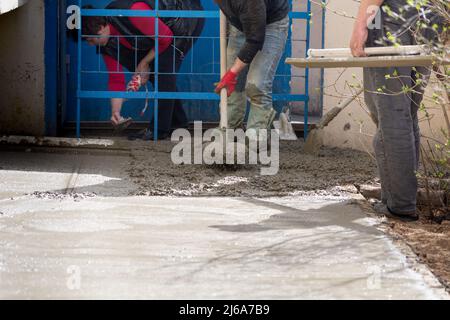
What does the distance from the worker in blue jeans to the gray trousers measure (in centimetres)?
174

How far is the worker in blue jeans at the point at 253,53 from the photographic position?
7.05 meters

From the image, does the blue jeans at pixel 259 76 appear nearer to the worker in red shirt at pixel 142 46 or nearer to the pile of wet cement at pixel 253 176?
the pile of wet cement at pixel 253 176

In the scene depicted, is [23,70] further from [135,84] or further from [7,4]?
[7,4]

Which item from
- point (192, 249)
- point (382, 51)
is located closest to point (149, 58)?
point (382, 51)

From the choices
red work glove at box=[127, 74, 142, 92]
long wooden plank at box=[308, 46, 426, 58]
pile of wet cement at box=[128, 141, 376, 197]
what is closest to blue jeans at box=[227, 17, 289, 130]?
pile of wet cement at box=[128, 141, 376, 197]

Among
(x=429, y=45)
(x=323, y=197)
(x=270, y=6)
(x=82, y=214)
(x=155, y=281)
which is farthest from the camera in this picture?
(x=270, y=6)

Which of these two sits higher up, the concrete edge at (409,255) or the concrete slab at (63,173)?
the concrete slab at (63,173)

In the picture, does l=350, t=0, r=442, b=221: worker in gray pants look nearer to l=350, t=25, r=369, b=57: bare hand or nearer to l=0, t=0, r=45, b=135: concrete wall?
l=350, t=25, r=369, b=57: bare hand

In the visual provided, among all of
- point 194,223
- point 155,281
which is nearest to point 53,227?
point 194,223

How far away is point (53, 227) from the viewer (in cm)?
492

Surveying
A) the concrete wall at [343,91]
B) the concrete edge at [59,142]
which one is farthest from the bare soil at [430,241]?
the concrete edge at [59,142]

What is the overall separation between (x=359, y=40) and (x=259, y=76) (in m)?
2.24
